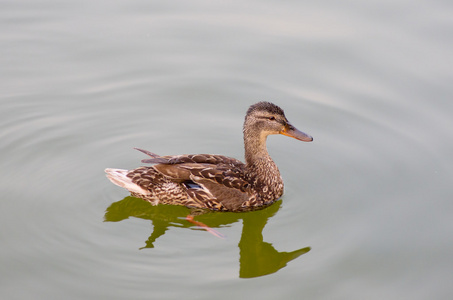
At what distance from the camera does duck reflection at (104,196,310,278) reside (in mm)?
7566

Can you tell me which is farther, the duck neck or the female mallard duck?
the duck neck

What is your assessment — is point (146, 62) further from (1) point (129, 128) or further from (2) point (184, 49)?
(1) point (129, 128)

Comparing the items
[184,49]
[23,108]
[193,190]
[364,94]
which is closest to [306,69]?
[364,94]

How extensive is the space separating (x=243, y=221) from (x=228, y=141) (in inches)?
62.4

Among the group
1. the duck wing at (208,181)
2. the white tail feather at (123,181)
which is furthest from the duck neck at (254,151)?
the white tail feather at (123,181)

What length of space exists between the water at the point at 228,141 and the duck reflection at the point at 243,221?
2 cm

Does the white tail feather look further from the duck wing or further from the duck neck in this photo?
the duck neck

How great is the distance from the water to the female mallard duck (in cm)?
19

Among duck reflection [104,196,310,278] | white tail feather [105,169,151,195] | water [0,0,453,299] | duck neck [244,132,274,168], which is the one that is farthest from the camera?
duck neck [244,132,274,168]

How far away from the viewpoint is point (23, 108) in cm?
996

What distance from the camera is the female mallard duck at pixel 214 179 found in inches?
328

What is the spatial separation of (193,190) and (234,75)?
295cm

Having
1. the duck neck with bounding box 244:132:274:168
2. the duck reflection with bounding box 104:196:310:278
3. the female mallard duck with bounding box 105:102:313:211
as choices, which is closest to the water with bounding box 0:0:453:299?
the duck reflection with bounding box 104:196:310:278

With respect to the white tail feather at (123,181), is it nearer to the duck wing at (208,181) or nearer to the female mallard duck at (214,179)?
A: the female mallard duck at (214,179)
